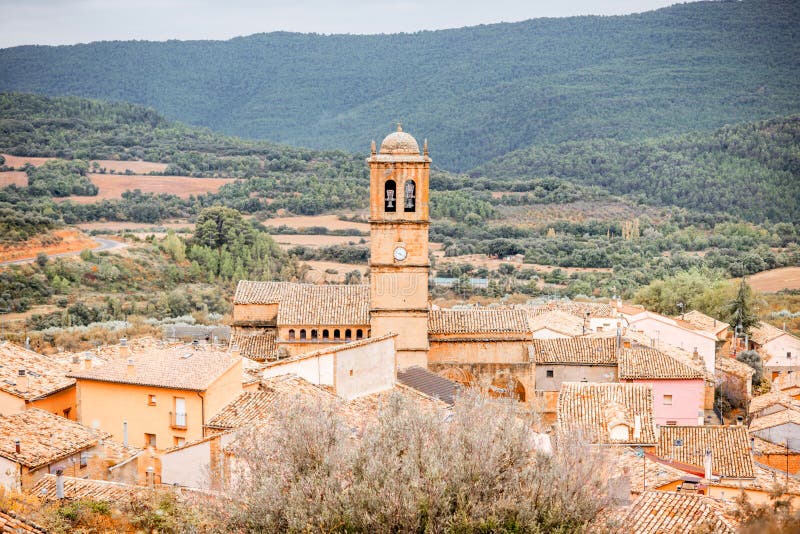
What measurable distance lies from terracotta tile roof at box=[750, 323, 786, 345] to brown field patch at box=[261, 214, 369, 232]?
1249 inches

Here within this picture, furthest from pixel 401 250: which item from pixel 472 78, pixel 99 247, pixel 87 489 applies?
pixel 472 78

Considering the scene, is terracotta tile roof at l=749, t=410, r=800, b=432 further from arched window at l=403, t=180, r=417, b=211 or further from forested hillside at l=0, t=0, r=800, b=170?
forested hillside at l=0, t=0, r=800, b=170

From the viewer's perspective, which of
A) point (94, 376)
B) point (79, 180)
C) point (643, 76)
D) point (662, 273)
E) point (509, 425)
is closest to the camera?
point (509, 425)

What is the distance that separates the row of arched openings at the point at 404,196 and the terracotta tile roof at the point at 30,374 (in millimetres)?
9884

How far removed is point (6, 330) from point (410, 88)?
129009 mm

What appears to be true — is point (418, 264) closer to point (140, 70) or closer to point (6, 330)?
point (6, 330)

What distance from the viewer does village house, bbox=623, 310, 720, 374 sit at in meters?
35.5

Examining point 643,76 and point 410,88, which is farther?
point 410,88

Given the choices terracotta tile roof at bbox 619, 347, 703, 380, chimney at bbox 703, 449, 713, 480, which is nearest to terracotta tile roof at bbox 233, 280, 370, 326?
terracotta tile roof at bbox 619, 347, 703, 380

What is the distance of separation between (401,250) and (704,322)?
57.9 ft

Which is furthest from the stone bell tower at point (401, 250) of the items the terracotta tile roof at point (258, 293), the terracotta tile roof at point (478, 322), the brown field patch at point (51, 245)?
the brown field patch at point (51, 245)

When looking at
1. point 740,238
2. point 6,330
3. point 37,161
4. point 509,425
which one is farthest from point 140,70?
point 509,425

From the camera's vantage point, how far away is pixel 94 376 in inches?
772

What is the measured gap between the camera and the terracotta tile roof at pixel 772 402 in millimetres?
28866
